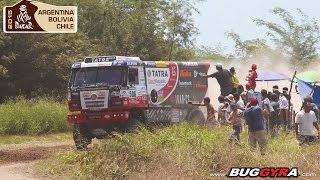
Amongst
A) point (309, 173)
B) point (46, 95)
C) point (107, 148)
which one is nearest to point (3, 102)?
point (46, 95)

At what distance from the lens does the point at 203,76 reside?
2331 cm

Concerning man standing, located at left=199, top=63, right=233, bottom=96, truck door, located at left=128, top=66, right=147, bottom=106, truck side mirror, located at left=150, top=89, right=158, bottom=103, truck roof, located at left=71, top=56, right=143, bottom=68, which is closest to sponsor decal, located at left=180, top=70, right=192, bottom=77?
truck side mirror, located at left=150, top=89, right=158, bottom=103

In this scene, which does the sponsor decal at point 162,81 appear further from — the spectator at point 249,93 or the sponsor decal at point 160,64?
the spectator at point 249,93

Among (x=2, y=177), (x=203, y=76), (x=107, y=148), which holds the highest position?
(x=203, y=76)

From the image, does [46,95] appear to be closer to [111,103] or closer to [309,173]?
[111,103]

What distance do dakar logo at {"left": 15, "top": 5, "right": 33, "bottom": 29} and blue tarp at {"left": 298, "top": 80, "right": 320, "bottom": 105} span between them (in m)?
10.0

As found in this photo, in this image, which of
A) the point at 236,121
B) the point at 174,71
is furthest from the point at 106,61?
the point at 236,121

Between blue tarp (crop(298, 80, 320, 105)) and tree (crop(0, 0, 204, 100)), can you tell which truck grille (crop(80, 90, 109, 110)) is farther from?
tree (crop(0, 0, 204, 100))

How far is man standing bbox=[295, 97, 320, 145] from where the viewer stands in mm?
14509

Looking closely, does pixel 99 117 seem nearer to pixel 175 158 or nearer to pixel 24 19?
pixel 24 19

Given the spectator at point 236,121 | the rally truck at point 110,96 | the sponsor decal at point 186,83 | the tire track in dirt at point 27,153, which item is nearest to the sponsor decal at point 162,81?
the rally truck at point 110,96

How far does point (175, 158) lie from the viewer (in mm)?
12883

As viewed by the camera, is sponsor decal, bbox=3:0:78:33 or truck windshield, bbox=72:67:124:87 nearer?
sponsor decal, bbox=3:0:78:33

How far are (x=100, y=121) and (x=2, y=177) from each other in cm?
500
